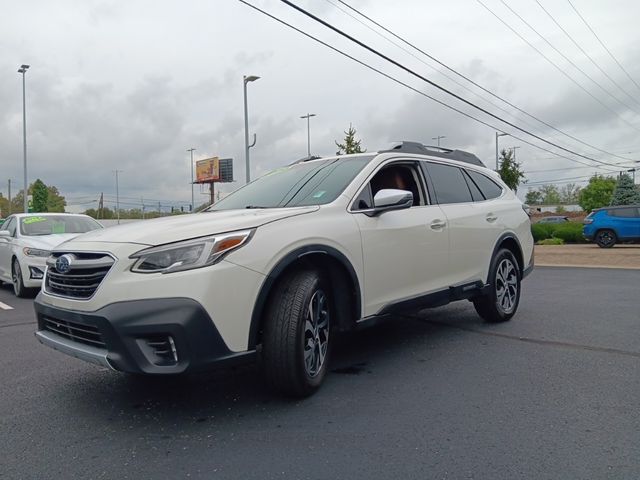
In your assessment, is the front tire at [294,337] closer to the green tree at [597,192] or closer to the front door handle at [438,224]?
the front door handle at [438,224]

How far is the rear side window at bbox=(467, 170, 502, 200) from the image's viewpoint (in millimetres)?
5855

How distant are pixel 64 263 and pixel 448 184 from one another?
3521 millimetres

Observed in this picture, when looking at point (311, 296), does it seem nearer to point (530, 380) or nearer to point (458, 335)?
point (530, 380)

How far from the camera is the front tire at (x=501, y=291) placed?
5642 millimetres

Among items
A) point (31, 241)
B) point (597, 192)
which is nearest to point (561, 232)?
point (31, 241)

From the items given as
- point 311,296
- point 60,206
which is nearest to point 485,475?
point 311,296

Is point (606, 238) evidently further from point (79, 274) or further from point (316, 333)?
point (79, 274)

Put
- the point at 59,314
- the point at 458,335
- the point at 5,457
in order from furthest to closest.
Result: 1. the point at 458,335
2. the point at 59,314
3. the point at 5,457

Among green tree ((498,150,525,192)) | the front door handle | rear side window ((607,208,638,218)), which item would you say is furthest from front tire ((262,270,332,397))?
green tree ((498,150,525,192))

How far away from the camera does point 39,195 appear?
72.0 metres

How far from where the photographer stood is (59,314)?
331 cm

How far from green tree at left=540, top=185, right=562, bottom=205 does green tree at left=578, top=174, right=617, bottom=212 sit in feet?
Result: 128

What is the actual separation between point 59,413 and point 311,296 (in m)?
1.75

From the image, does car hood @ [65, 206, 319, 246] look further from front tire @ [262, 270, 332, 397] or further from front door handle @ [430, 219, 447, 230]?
front door handle @ [430, 219, 447, 230]
